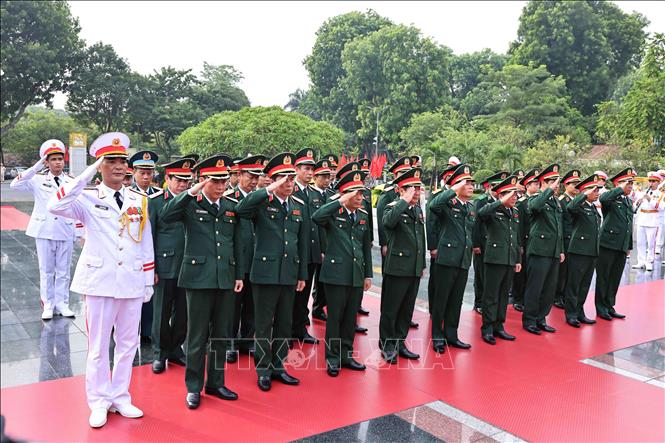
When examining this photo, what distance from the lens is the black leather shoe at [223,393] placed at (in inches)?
142

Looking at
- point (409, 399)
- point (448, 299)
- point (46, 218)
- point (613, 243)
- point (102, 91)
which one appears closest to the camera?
point (409, 399)

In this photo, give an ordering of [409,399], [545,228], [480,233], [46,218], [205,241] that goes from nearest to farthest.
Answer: [205,241], [409,399], [46,218], [545,228], [480,233]

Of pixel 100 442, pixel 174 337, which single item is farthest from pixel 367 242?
pixel 100 442

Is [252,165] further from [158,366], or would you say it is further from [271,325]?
[158,366]

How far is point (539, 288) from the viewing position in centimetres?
547

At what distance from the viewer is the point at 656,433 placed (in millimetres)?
3422

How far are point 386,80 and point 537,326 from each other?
1150 inches

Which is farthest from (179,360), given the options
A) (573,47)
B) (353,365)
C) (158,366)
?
(573,47)

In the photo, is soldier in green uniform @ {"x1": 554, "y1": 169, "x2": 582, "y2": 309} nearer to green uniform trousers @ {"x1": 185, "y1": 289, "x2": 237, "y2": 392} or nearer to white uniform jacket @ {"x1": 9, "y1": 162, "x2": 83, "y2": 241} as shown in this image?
green uniform trousers @ {"x1": 185, "y1": 289, "x2": 237, "y2": 392}

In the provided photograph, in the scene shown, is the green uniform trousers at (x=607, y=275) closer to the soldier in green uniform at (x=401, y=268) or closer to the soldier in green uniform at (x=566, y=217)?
the soldier in green uniform at (x=566, y=217)

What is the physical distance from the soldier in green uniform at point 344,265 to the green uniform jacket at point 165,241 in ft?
3.54

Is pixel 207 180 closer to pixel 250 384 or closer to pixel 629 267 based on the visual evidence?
pixel 250 384

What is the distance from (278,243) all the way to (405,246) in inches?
44.7

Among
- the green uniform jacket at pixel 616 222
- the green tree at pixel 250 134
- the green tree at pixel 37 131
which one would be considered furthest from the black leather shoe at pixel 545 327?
the green tree at pixel 250 134
